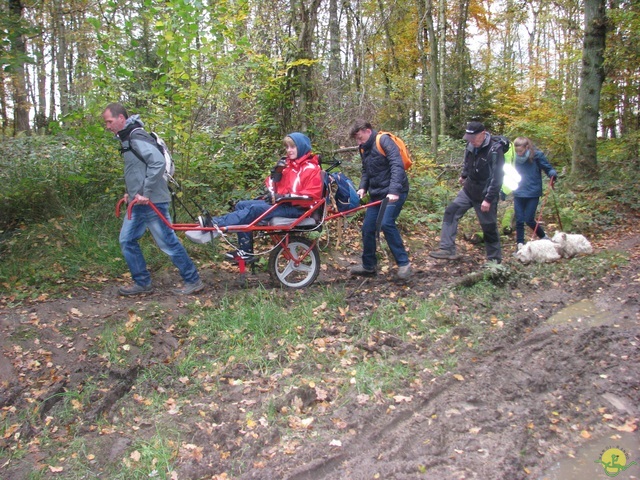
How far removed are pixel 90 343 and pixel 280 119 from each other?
5713 millimetres

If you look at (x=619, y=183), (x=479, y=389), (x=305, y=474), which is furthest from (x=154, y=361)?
(x=619, y=183)

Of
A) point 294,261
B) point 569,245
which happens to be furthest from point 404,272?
point 569,245

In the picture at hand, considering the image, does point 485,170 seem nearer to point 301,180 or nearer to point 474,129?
point 474,129

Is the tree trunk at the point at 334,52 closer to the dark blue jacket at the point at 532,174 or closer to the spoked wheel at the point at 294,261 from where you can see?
the dark blue jacket at the point at 532,174

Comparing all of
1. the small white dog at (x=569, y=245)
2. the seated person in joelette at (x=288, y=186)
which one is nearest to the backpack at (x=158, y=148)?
the seated person in joelette at (x=288, y=186)

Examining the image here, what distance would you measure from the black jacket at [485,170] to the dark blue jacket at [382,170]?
1111 millimetres

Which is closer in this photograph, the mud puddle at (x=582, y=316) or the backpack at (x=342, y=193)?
the mud puddle at (x=582, y=316)

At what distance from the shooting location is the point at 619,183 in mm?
12156

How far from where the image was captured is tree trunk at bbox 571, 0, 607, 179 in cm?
1224

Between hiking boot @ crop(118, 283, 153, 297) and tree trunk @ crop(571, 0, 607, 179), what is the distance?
1075 cm

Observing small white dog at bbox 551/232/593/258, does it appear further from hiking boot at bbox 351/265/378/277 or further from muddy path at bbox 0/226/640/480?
hiking boot at bbox 351/265/378/277

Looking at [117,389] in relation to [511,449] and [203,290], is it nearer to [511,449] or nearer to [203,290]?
[203,290]

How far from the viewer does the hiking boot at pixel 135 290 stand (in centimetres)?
630
